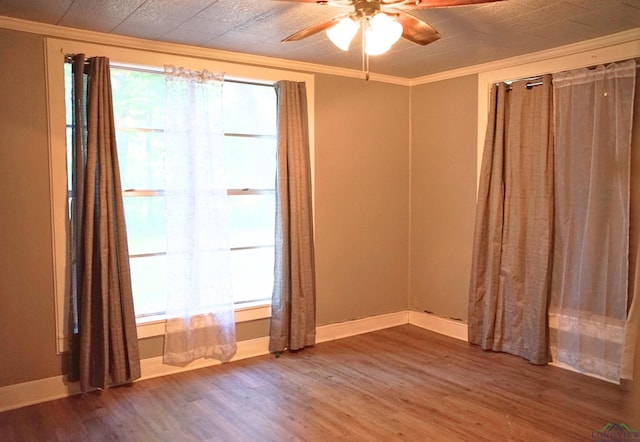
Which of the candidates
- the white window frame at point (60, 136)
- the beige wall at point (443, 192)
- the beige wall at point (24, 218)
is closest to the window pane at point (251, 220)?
the white window frame at point (60, 136)

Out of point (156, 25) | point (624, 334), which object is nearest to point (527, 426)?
point (624, 334)

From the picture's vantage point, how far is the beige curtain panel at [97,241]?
3404 mm

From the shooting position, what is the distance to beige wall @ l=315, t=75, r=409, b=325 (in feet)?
15.2

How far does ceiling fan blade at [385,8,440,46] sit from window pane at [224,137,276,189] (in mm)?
1913

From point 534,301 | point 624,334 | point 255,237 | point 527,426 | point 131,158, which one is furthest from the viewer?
point 255,237

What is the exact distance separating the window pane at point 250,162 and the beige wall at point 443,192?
60.4 inches

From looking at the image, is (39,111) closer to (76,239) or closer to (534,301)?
(76,239)

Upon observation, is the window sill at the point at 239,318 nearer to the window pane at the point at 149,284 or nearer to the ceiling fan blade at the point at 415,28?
the window pane at the point at 149,284

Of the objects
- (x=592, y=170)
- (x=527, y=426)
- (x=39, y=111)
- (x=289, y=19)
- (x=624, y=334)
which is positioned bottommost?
(x=527, y=426)

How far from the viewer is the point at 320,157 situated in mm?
4594

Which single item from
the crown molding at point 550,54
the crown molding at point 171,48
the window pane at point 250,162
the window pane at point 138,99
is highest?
the crown molding at point 171,48

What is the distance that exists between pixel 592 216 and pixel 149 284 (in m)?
3.28

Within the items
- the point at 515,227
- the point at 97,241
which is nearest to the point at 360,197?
the point at 515,227

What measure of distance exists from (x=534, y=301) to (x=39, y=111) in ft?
12.5
